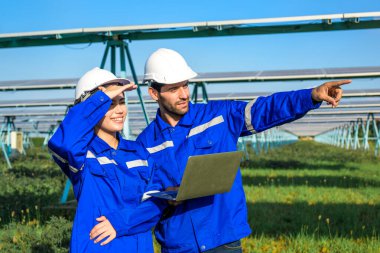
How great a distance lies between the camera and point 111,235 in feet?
7.75

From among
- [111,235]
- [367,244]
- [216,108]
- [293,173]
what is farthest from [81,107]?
[293,173]

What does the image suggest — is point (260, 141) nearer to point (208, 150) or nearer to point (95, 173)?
point (208, 150)

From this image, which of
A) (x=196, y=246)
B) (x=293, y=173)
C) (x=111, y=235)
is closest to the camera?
(x=111, y=235)

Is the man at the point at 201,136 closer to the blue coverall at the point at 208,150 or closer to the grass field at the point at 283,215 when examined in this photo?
the blue coverall at the point at 208,150

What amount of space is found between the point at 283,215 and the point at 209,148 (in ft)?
13.0

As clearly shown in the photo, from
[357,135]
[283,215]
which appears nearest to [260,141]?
[357,135]

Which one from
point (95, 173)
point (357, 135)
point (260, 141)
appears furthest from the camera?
point (260, 141)

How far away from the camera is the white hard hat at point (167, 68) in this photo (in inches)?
109

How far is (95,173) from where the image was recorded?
2445 mm

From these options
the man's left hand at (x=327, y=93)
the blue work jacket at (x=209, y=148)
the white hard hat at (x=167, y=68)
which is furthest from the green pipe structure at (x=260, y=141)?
the man's left hand at (x=327, y=93)

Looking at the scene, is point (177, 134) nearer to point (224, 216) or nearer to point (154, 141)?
point (154, 141)

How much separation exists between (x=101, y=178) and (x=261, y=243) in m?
2.75

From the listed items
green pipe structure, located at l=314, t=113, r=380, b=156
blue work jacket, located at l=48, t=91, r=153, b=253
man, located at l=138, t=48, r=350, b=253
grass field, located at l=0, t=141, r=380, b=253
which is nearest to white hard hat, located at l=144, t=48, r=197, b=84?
man, located at l=138, t=48, r=350, b=253

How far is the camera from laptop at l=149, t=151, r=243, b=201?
2.30 m
